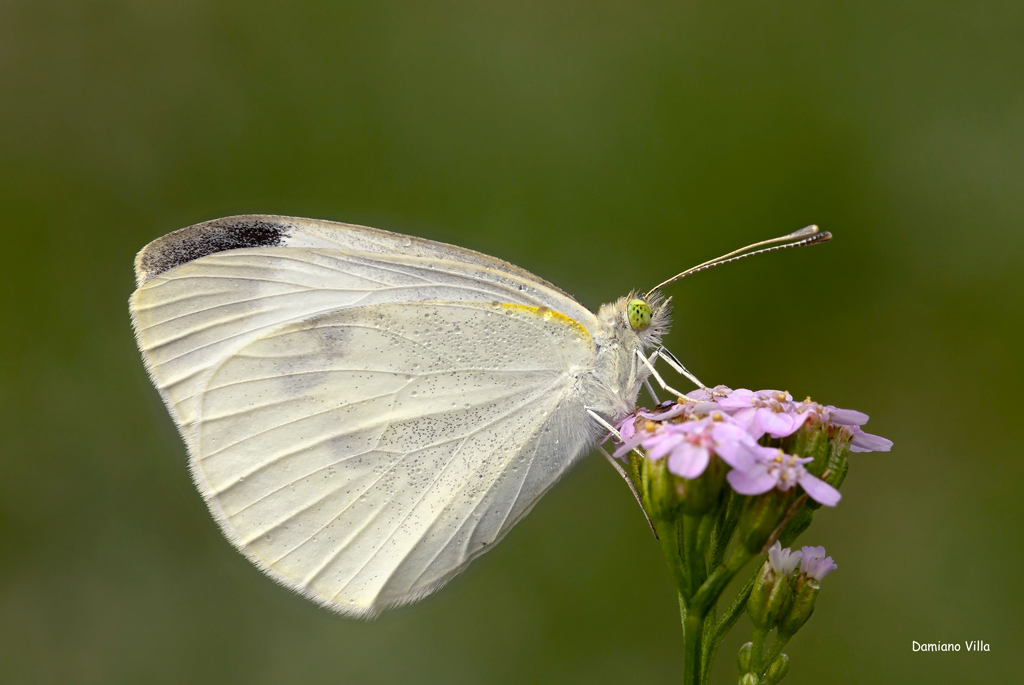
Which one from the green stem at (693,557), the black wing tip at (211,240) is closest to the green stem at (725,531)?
the green stem at (693,557)

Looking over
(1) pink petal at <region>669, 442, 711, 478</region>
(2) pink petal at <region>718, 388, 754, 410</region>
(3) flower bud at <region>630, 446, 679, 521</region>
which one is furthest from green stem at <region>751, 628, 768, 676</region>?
(2) pink petal at <region>718, 388, 754, 410</region>

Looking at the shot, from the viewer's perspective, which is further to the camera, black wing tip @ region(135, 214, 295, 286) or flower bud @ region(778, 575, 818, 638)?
black wing tip @ region(135, 214, 295, 286)

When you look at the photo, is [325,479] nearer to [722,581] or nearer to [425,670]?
[722,581]

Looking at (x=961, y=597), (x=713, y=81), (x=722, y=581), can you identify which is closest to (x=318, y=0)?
(x=713, y=81)

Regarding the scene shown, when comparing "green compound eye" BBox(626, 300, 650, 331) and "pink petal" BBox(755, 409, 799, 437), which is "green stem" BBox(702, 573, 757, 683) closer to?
"pink petal" BBox(755, 409, 799, 437)

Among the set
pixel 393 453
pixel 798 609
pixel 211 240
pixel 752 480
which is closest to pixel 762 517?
pixel 752 480

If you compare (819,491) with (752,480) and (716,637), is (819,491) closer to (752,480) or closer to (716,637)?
(752,480)
